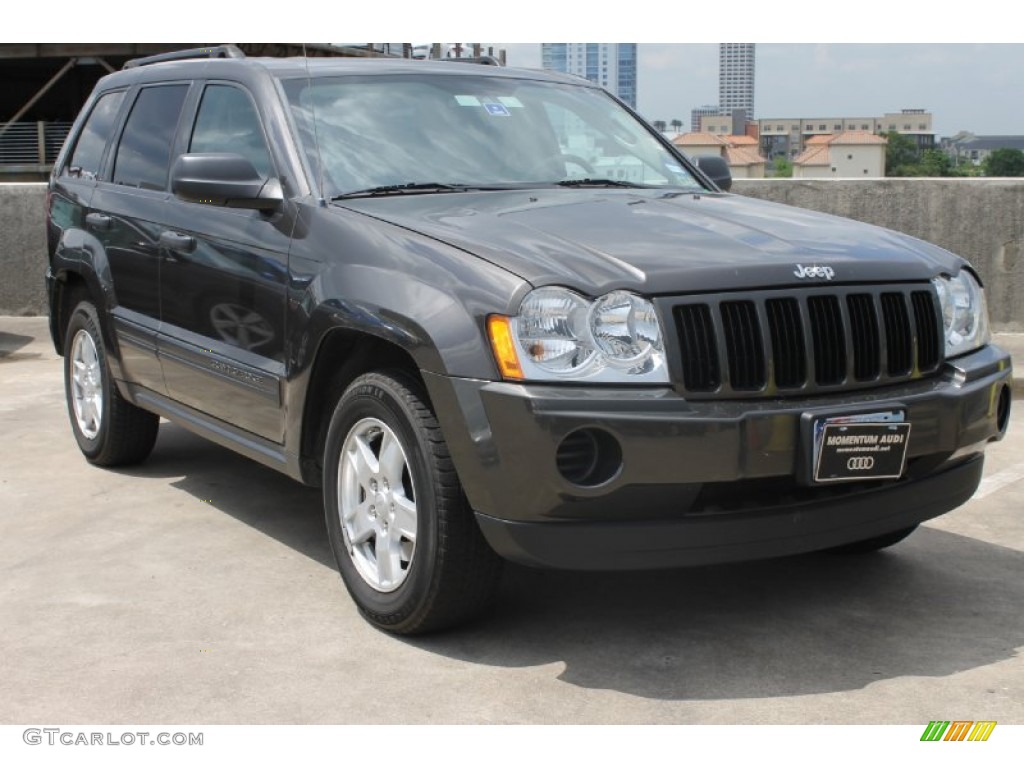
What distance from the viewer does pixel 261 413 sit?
16.1 ft

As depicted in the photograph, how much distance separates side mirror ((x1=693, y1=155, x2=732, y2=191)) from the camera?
598 centimetres

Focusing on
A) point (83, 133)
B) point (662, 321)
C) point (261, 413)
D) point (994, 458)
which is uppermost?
point (83, 133)

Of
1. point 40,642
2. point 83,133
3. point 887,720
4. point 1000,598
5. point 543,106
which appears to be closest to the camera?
point 887,720

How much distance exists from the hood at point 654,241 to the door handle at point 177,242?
0.97 meters

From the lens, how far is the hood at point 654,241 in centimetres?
382

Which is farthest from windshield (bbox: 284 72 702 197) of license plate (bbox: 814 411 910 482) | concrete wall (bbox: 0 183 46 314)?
concrete wall (bbox: 0 183 46 314)

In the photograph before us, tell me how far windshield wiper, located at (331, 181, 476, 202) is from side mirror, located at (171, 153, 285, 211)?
262 mm

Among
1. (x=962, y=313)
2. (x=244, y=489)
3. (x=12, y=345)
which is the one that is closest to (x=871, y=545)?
(x=962, y=313)

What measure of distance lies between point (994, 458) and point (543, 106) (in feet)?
9.84

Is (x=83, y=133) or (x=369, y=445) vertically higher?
(x=83, y=133)

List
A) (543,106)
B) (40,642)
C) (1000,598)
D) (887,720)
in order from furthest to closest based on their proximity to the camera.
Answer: (543,106) → (1000,598) → (40,642) → (887,720)

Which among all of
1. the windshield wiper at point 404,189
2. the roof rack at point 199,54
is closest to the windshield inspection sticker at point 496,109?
the windshield wiper at point 404,189

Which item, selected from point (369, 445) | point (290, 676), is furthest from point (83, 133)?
point (290, 676)
